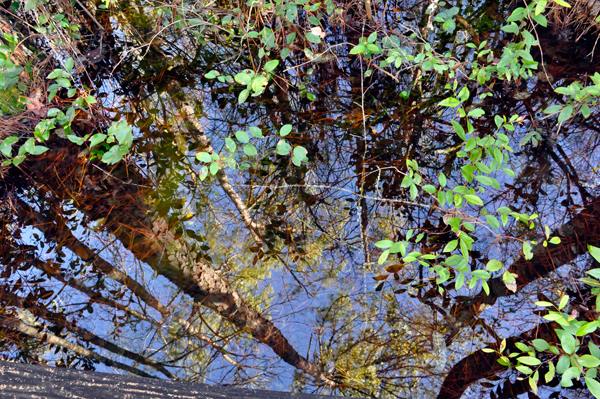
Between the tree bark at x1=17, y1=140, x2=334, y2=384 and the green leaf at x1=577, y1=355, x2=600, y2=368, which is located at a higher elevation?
the tree bark at x1=17, y1=140, x2=334, y2=384

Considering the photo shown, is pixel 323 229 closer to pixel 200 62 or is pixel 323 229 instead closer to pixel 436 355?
pixel 436 355

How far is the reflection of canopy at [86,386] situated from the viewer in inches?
16.6

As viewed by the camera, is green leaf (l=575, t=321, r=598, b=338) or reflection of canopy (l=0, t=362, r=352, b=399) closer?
reflection of canopy (l=0, t=362, r=352, b=399)

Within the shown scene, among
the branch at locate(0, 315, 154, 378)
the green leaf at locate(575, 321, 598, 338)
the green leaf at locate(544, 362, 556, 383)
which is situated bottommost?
the green leaf at locate(544, 362, 556, 383)

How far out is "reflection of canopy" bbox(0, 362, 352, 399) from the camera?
1.38ft

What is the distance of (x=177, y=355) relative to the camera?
124 centimetres

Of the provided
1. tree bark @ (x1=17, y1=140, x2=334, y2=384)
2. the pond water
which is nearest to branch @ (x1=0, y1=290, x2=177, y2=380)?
the pond water

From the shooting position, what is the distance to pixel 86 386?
0.43 m

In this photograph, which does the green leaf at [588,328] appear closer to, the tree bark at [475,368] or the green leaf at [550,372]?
the green leaf at [550,372]

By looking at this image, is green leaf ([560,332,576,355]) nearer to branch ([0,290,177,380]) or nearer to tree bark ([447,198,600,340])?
tree bark ([447,198,600,340])

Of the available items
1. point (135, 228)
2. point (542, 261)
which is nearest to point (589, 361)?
point (542, 261)

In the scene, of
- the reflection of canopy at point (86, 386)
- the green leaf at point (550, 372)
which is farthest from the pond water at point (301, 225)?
the reflection of canopy at point (86, 386)

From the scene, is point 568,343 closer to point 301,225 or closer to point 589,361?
point 589,361

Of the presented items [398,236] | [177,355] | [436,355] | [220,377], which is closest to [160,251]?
[177,355]
